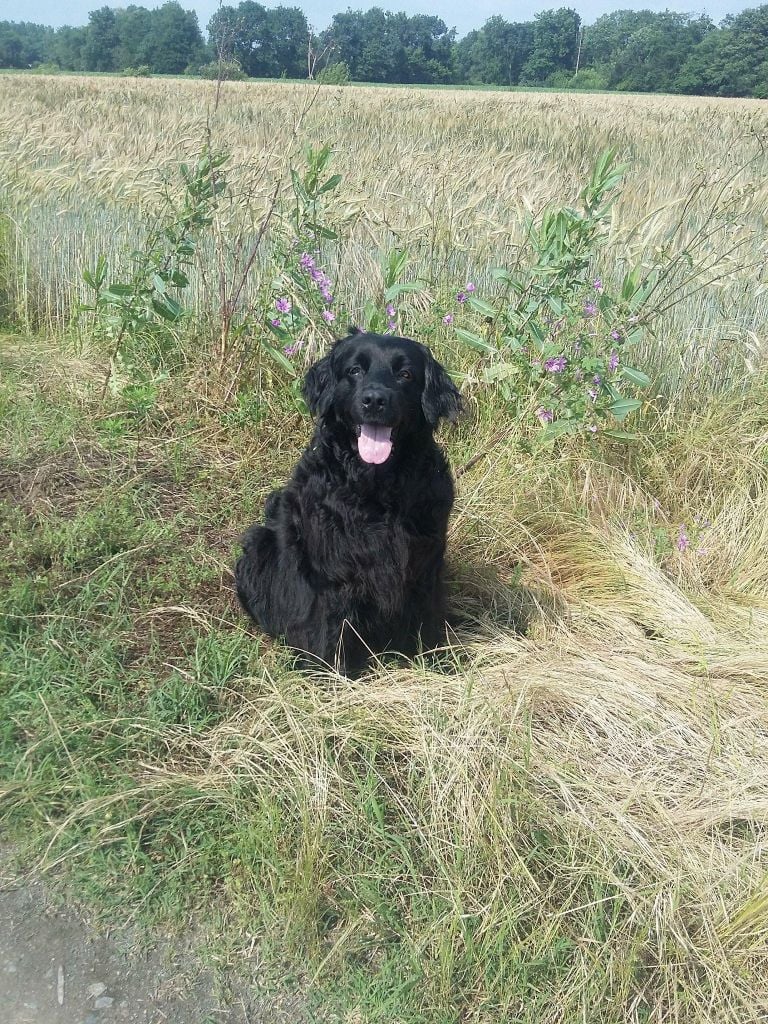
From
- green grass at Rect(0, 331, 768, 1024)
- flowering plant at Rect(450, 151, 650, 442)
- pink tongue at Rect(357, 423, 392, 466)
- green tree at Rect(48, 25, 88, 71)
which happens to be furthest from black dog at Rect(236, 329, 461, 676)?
green tree at Rect(48, 25, 88, 71)

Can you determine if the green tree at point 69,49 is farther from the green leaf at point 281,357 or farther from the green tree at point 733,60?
the green leaf at point 281,357

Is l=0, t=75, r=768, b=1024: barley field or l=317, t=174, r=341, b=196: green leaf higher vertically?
l=317, t=174, r=341, b=196: green leaf

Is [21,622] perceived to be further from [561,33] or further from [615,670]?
[561,33]

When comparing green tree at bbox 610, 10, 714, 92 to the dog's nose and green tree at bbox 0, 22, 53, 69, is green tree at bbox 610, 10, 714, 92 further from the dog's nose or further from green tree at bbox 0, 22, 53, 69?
the dog's nose

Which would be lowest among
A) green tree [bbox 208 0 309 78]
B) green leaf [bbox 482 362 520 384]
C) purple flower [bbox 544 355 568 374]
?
green leaf [bbox 482 362 520 384]

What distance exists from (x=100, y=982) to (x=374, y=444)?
5.32 feet

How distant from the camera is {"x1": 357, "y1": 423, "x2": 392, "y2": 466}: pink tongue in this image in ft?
8.47

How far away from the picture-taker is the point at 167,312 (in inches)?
175

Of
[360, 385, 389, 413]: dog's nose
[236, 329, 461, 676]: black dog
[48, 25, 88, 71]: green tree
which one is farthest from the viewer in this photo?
[48, 25, 88, 71]: green tree

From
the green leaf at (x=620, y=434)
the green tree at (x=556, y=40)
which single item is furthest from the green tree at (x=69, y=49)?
the green leaf at (x=620, y=434)

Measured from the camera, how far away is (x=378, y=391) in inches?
99.4

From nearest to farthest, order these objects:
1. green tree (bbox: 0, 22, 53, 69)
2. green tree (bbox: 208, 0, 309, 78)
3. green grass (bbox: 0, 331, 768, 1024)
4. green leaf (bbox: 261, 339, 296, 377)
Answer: green grass (bbox: 0, 331, 768, 1024), green leaf (bbox: 261, 339, 296, 377), green tree (bbox: 208, 0, 309, 78), green tree (bbox: 0, 22, 53, 69)

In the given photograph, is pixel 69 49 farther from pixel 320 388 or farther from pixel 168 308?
pixel 320 388

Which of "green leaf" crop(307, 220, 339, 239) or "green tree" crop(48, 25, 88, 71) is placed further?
"green tree" crop(48, 25, 88, 71)
